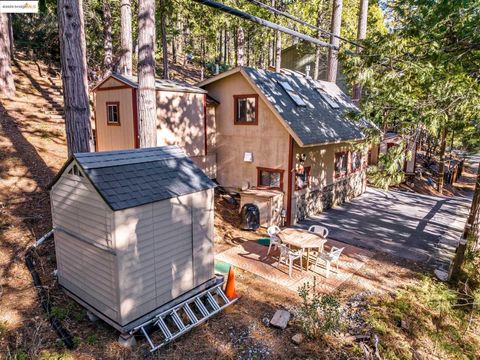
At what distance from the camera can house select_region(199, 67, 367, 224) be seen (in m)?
12.6

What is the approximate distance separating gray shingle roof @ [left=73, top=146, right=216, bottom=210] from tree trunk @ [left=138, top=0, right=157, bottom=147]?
8.71 feet

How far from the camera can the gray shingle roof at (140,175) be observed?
19.2 feet

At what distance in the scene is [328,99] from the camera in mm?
16734

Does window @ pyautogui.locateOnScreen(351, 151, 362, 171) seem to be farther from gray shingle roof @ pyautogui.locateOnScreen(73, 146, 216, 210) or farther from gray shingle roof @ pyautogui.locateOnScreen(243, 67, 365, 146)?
gray shingle roof @ pyautogui.locateOnScreen(73, 146, 216, 210)

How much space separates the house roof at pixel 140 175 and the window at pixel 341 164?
9695mm

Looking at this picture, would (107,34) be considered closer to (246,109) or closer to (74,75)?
(246,109)

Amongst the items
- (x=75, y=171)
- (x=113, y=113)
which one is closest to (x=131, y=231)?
(x=75, y=171)

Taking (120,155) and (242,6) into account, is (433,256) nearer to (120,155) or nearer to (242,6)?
(120,155)

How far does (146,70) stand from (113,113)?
4522 mm

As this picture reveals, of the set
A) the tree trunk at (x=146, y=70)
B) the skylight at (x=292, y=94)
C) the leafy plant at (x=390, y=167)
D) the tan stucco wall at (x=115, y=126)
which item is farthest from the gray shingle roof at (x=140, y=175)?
the skylight at (x=292, y=94)

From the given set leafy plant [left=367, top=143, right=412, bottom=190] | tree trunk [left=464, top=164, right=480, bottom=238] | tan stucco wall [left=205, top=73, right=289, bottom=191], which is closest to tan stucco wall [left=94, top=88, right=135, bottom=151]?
tan stucco wall [left=205, top=73, right=289, bottom=191]

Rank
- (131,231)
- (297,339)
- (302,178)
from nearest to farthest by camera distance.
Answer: (131,231) < (297,339) < (302,178)

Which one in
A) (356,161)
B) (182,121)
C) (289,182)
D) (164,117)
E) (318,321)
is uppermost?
(164,117)

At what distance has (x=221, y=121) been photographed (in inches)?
577
